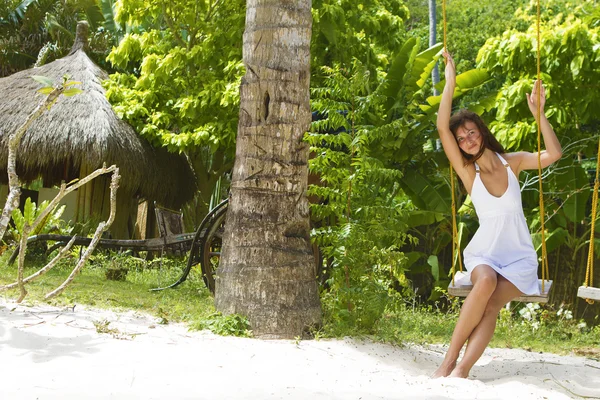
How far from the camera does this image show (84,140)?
10312mm

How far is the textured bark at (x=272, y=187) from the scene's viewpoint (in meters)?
5.14

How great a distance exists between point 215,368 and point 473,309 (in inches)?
57.8

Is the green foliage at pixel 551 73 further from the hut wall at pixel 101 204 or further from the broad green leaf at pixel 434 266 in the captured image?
the hut wall at pixel 101 204

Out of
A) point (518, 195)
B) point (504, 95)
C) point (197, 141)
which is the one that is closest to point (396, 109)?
point (504, 95)

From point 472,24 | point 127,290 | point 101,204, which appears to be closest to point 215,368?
point 127,290

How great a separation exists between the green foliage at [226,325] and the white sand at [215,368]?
0.11m

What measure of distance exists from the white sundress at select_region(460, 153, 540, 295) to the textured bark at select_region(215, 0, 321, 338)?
1.28 metres

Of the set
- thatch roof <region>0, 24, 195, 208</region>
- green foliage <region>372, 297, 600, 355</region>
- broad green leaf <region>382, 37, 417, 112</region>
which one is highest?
broad green leaf <region>382, 37, 417, 112</region>

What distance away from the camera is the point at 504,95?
861 centimetres

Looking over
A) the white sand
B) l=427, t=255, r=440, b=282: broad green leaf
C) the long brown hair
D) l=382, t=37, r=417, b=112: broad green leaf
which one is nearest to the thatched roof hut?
l=382, t=37, r=417, b=112: broad green leaf

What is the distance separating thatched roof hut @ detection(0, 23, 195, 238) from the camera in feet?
34.0

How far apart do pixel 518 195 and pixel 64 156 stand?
24.7 feet

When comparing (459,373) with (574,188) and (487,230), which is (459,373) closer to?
(487,230)

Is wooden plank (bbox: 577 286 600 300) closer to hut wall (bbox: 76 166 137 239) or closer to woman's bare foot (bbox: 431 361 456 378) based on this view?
woman's bare foot (bbox: 431 361 456 378)
